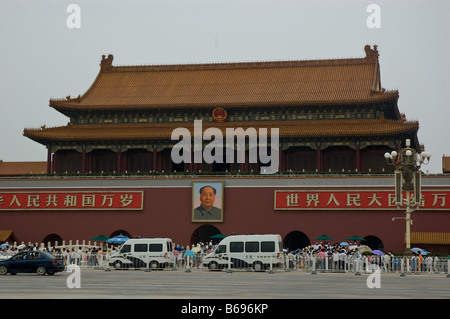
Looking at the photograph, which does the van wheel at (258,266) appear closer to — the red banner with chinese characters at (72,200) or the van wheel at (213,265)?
the van wheel at (213,265)

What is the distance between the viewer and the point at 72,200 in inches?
1945

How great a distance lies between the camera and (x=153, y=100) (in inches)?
2168

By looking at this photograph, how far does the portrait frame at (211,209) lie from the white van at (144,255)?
11115 millimetres

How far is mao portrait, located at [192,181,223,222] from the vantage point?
47406 millimetres

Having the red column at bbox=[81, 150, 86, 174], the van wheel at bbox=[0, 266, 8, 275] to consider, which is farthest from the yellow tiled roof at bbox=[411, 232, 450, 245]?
the van wheel at bbox=[0, 266, 8, 275]

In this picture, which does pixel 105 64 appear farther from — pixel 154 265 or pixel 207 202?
pixel 154 265

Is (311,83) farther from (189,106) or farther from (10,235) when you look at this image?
(10,235)

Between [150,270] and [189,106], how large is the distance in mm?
20751

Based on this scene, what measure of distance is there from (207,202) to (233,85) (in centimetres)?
1244

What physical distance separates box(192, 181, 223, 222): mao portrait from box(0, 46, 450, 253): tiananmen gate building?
10cm

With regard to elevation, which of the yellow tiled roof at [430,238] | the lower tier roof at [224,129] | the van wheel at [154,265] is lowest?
the van wheel at [154,265]

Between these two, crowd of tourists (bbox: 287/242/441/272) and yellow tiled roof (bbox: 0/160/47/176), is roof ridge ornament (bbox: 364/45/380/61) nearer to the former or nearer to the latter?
crowd of tourists (bbox: 287/242/441/272)

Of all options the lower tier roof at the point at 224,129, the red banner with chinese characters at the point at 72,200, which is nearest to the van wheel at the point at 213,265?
the red banner with chinese characters at the point at 72,200

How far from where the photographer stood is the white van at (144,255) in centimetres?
3600
